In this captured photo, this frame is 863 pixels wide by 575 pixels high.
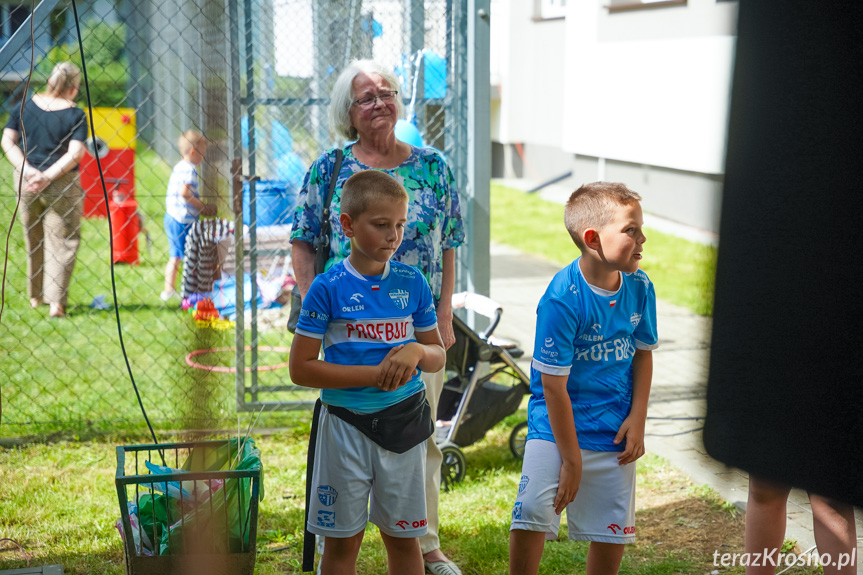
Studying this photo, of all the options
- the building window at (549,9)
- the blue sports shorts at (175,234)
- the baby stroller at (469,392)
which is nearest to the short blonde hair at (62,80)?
the blue sports shorts at (175,234)

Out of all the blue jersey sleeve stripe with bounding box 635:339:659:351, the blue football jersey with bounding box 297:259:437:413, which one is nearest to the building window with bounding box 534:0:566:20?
the blue jersey sleeve stripe with bounding box 635:339:659:351

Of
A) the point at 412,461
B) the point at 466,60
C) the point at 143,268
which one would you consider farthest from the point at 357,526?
the point at 143,268

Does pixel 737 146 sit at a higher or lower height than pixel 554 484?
higher

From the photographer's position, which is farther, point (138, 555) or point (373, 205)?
point (138, 555)

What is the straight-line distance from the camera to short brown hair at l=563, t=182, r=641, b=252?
2203mm

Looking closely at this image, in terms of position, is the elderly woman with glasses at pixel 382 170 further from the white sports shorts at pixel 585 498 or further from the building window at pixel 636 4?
the building window at pixel 636 4

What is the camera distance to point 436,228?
8.87 ft

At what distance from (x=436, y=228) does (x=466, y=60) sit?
1.98 metres

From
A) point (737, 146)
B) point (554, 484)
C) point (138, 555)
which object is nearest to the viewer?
point (737, 146)

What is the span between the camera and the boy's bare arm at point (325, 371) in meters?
2.13

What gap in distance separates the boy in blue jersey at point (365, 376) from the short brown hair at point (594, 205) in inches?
18.5

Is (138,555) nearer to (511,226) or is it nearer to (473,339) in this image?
(473,339)

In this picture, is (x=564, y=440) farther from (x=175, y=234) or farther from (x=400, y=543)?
(x=175, y=234)
